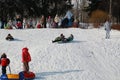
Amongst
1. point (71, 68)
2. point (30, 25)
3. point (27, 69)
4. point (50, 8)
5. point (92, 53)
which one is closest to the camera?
point (27, 69)

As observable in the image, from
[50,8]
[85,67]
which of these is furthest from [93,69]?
[50,8]

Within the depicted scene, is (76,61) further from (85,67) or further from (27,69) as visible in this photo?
(27,69)

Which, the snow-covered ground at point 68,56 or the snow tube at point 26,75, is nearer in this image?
the snow tube at point 26,75

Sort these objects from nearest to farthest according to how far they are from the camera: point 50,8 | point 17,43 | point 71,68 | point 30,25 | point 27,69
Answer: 1. point 27,69
2. point 71,68
3. point 17,43
4. point 30,25
5. point 50,8

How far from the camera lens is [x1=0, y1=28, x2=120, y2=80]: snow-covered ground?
1061 inches

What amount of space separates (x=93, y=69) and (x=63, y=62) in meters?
2.24

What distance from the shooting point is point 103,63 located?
96.6 ft

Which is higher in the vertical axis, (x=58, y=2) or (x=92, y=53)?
(x=58, y=2)

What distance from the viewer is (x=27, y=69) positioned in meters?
26.2

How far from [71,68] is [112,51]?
5.18 m

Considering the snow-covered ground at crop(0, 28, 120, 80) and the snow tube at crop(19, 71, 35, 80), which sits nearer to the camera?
the snow tube at crop(19, 71, 35, 80)

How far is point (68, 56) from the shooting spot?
98.9 ft

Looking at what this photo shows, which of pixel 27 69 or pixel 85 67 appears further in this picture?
pixel 85 67

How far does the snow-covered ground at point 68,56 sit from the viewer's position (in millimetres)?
26953
